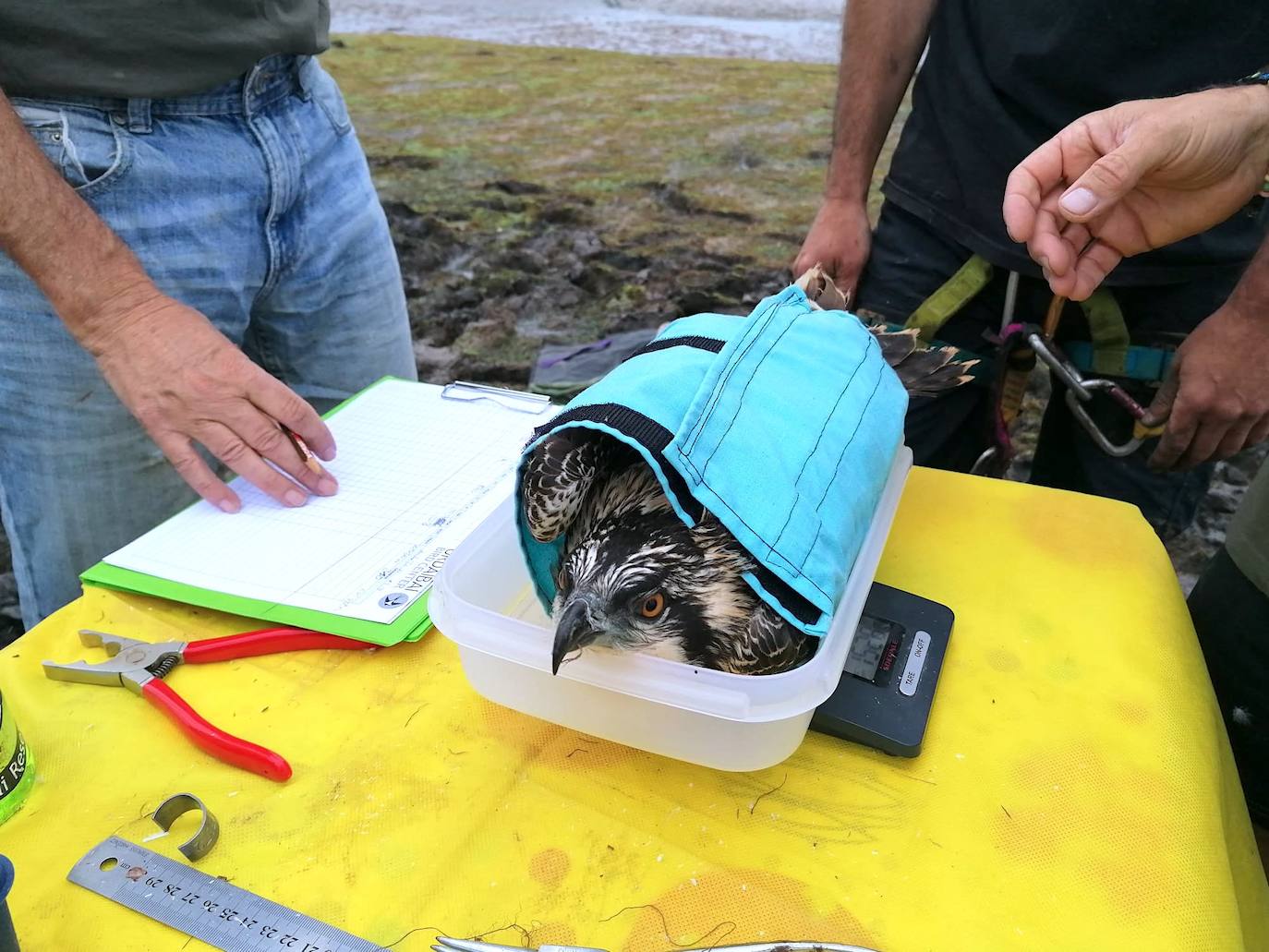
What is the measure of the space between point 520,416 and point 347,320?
0.60 m

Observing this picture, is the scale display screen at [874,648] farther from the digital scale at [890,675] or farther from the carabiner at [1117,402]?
the carabiner at [1117,402]

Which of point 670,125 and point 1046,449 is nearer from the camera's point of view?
point 1046,449

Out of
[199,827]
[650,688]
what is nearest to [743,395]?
[650,688]

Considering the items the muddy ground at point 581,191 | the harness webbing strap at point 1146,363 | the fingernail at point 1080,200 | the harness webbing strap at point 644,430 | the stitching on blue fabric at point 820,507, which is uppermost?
the fingernail at point 1080,200

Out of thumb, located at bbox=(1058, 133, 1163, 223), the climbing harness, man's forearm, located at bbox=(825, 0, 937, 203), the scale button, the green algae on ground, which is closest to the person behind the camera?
the scale button

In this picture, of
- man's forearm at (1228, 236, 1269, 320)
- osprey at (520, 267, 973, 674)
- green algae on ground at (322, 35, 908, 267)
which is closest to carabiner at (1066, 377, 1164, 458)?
man's forearm at (1228, 236, 1269, 320)

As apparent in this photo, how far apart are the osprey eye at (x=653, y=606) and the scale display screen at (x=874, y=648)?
313 millimetres

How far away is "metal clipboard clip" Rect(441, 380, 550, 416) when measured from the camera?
1.87 metres

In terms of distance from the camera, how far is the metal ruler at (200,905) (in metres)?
0.94

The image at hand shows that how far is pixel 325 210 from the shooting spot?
1.98 m

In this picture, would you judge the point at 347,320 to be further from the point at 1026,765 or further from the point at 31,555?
the point at 1026,765

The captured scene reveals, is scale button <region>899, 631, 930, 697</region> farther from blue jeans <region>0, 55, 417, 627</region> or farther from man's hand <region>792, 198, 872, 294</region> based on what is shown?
blue jeans <region>0, 55, 417, 627</region>

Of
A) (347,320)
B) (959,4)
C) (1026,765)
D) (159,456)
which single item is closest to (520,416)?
(347,320)

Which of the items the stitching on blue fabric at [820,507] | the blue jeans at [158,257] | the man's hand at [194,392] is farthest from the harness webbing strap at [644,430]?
the blue jeans at [158,257]
